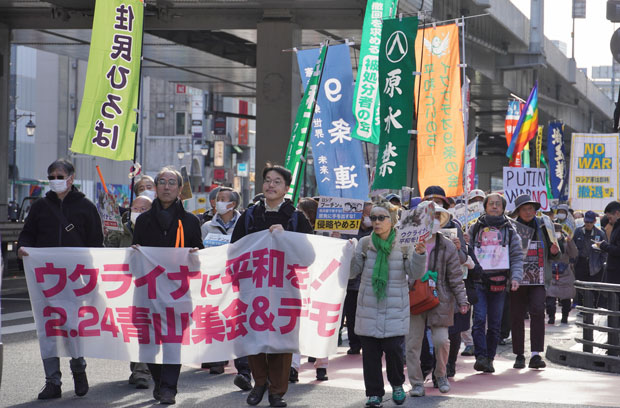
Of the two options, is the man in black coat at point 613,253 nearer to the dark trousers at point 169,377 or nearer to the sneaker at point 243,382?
the sneaker at point 243,382

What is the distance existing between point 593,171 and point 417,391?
10084mm

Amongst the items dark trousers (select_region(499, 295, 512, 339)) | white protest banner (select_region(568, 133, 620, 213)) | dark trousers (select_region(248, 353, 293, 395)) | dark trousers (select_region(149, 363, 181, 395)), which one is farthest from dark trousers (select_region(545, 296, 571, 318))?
dark trousers (select_region(149, 363, 181, 395))

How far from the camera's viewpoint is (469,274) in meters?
11.4

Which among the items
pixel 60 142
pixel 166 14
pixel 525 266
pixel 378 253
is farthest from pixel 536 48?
pixel 60 142

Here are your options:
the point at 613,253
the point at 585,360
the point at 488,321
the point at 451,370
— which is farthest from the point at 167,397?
the point at 613,253

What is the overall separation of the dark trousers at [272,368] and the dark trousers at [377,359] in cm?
67

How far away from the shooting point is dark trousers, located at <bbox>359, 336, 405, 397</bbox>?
8.97 m

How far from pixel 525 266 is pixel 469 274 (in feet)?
4.10

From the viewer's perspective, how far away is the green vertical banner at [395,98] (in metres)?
14.3

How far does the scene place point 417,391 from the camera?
381 inches

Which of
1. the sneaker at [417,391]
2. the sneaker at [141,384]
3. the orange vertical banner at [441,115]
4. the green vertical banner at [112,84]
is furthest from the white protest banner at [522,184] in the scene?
the sneaker at [141,384]

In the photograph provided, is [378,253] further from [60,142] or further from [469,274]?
[60,142]

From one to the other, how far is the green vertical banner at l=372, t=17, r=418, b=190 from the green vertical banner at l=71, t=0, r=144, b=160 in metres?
3.40

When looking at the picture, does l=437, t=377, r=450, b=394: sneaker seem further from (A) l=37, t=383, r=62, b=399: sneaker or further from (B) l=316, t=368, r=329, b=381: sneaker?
(A) l=37, t=383, r=62, b=399: sneaker
